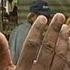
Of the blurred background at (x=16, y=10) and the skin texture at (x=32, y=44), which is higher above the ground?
the skin texture at (x=32, y=44)

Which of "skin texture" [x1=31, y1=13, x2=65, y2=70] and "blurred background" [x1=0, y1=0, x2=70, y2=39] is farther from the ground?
"skin texture" [x1=31, y1=13, x2=65, y2=70]

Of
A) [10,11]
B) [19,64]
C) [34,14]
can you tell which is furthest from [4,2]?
[19,64]

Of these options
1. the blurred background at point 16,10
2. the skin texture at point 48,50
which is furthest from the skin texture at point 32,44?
the blurred background at point 16,10

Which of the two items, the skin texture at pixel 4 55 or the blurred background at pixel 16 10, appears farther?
the blurred background at pixel 16 10

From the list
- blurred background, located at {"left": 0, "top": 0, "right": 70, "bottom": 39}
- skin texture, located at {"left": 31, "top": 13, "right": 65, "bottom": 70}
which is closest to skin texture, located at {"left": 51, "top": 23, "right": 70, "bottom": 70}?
skin texture, located at {"left": 31, "top": 13, "right": 65, "bottom": 70}

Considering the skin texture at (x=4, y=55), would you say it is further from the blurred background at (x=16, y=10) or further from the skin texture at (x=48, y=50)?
the blurred background at (x=16, y=10)

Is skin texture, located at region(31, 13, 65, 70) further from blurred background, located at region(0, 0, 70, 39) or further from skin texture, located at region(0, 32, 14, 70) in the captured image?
blurred background, located at region(0, 0, 70, 39)

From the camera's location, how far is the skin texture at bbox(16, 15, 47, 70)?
2.28ft

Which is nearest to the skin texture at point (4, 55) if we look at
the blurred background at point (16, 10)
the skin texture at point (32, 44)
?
the skin texture at point (32, 44)

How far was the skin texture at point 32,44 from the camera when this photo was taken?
70 cm

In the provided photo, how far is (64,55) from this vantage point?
70cm

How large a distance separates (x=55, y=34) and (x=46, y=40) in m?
0.03

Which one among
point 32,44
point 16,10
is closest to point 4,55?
point 32,44

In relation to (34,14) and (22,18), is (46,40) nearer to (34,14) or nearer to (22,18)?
(34,14)
